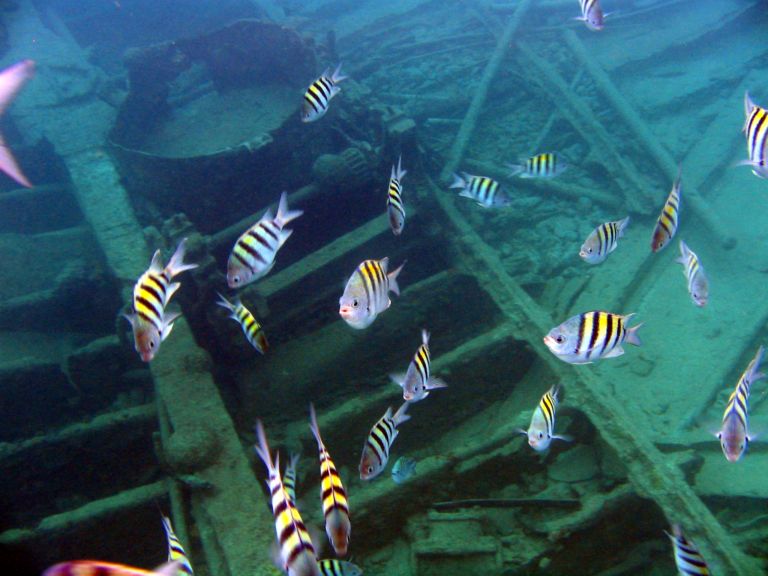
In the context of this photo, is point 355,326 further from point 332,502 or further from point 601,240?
point 601,240

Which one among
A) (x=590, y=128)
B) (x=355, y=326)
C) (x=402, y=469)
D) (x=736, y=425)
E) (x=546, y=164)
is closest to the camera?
(x=736, y=425)

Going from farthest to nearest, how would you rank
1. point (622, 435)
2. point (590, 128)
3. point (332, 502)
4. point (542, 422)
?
1. point (590, 128)
2. point (622, 435)
3. point (542, 422)
4. point (332, 502)

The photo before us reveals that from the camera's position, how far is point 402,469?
155 inches

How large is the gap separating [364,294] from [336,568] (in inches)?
65.7

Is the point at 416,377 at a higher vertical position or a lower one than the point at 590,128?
lower

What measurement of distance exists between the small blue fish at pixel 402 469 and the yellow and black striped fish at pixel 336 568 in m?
0.97

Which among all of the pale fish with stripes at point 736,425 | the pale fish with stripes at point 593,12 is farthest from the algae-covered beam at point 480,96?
the pale fish with stripes at point 736,425

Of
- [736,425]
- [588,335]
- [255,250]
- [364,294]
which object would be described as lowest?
[736,425]

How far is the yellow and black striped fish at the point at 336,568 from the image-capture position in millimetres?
2883

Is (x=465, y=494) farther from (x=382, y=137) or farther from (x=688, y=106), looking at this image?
(x=688, y=106)

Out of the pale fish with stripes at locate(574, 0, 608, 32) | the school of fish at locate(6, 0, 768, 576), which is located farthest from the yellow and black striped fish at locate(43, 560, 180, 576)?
the pale fish with stripes at locate(574, 0, 608, 32)

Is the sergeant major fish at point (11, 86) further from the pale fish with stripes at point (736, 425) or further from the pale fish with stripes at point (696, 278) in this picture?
the pale fish with stripes at point (696, 278)

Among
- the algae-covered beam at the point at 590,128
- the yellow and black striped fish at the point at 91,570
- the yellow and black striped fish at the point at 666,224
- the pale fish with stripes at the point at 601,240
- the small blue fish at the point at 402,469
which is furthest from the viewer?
the algae-covered beam at the point at 590,128

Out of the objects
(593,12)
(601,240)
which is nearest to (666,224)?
(601,240)
